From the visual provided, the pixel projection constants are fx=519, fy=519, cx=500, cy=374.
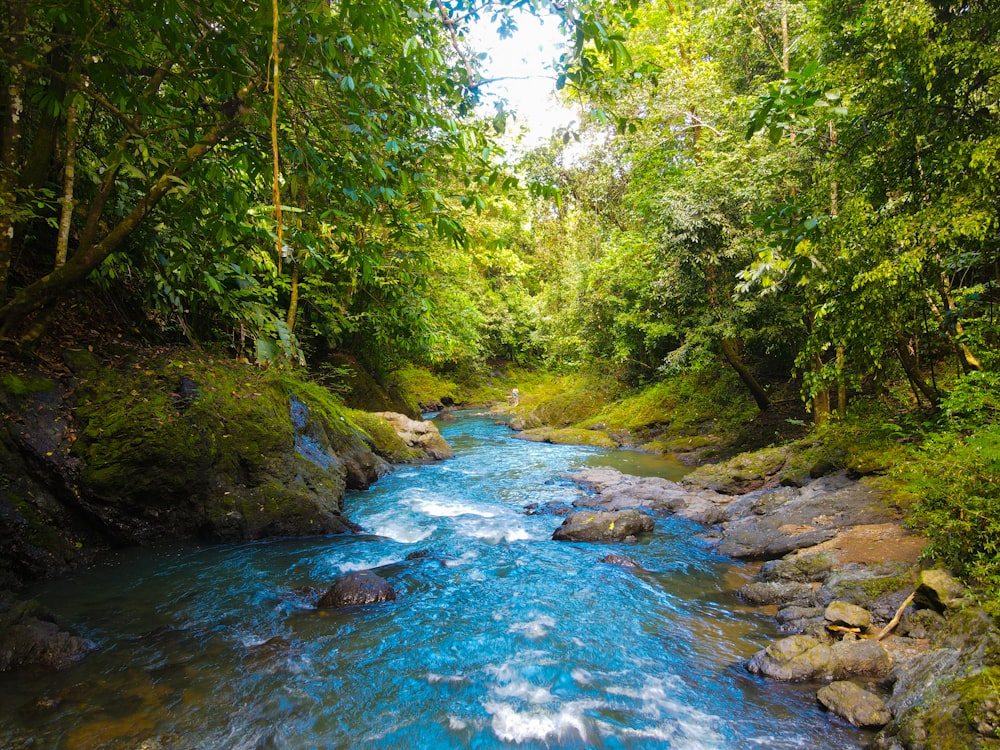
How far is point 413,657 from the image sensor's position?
4.50 m

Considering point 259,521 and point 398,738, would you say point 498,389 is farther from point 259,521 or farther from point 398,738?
point 398,738

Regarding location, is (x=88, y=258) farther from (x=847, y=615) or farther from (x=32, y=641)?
(x=847, y=615)

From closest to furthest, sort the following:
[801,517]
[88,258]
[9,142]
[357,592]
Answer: [88,258] → [9,142] → [357,592] → [801,517]

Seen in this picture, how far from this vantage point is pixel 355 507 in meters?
9.14

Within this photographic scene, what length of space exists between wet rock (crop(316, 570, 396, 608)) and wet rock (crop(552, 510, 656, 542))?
10.3 ft

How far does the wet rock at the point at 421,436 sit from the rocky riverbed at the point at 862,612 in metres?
6.75

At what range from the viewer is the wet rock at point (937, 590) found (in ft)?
13.5

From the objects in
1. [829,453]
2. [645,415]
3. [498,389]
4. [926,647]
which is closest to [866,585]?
[926,647]

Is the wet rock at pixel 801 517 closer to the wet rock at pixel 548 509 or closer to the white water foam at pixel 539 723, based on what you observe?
the wet rock at pixel 548 509

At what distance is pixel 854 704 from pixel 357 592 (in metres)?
→ 4.43

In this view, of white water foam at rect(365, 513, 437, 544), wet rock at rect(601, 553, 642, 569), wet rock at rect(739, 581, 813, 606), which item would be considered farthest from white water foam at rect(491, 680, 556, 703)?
white water foam at rect(365, 513, 437, 544)

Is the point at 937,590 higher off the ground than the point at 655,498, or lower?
higher

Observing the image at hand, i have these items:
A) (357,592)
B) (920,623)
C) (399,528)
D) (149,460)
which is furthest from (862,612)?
(149,460)

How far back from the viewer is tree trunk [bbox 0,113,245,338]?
4.20 m
